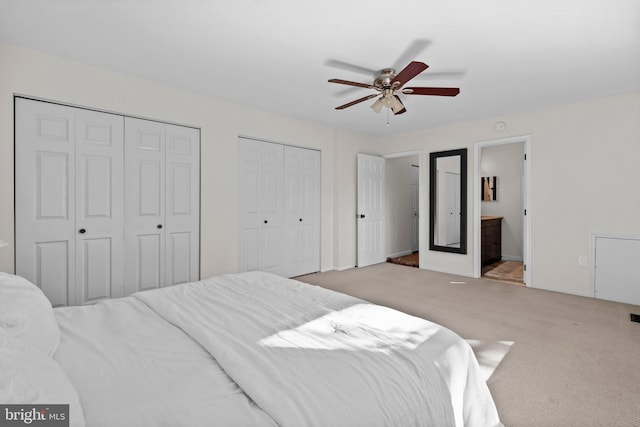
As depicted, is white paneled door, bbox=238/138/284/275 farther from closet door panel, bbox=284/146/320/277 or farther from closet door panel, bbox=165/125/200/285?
closet door panel, bbox=165/125/200/285

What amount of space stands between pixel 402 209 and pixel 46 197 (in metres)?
5.76

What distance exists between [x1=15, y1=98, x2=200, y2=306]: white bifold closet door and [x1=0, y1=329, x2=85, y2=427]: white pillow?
252 cm

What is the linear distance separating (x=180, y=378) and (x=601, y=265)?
4.87 metres

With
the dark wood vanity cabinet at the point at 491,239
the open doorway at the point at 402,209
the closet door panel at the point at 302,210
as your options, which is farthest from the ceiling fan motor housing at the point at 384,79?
the dark wood vanity cabinet at the point at 491,239

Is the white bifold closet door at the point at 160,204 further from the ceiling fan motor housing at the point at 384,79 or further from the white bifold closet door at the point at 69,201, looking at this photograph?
the ceiling fan motor housing at the point at 384,79

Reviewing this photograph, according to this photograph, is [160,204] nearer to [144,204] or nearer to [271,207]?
[144,204]

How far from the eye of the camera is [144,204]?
346 centimetres

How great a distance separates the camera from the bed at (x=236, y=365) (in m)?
0.90

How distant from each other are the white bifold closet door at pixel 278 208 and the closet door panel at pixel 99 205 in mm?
1408

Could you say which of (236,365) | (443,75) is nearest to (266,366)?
(236,365)

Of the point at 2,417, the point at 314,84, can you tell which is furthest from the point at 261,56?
the point at 2,417

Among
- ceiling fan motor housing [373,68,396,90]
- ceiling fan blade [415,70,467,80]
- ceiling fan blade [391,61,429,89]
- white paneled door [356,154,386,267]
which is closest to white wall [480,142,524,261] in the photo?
white paneled door [356,154,386,267]

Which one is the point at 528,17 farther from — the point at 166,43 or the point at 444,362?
the point at 166,43

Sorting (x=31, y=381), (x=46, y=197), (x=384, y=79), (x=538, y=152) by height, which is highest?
(x=384, y=79)
